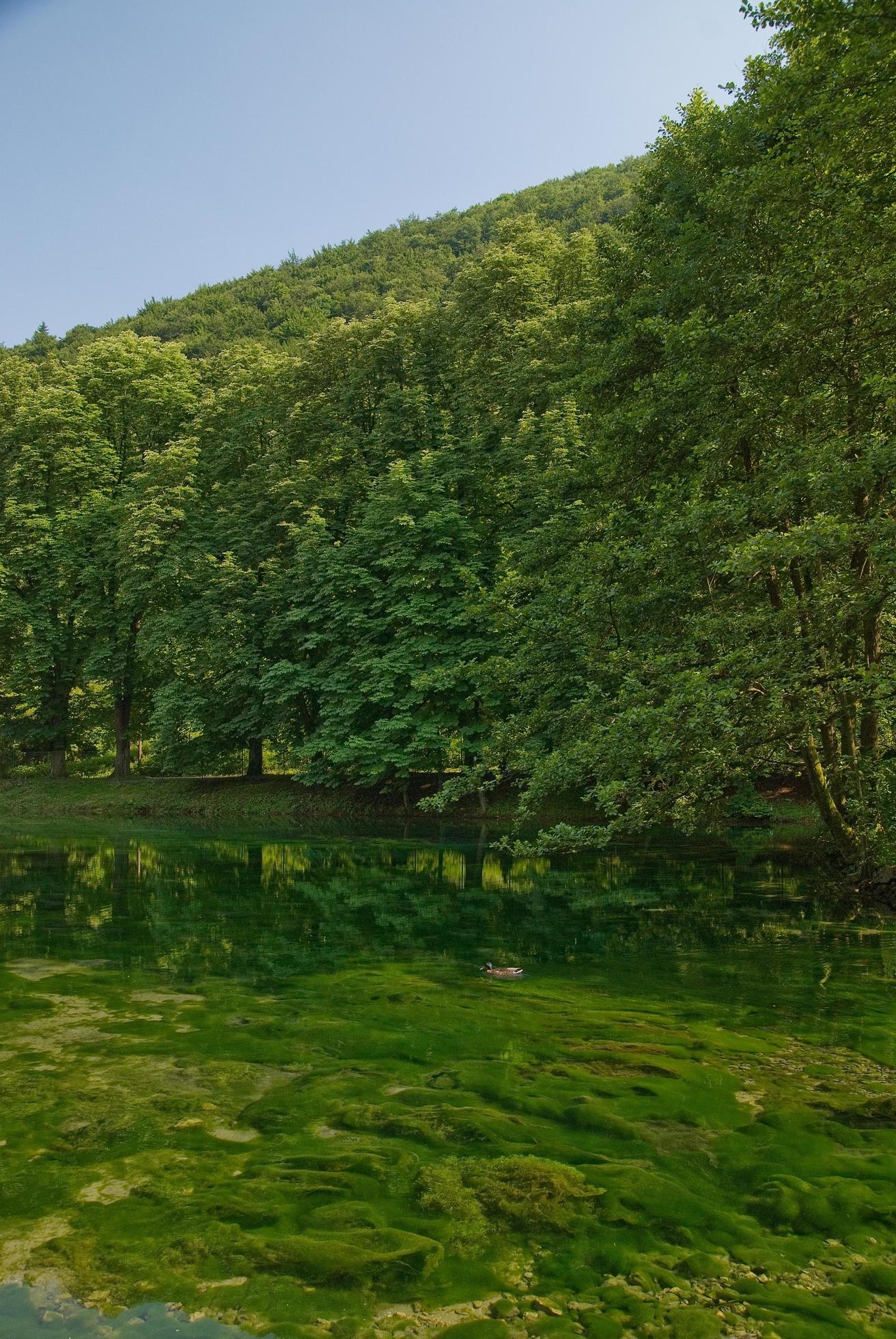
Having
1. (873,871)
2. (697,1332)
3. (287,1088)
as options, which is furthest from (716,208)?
(697,1332)

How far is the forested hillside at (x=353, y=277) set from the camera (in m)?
64.8

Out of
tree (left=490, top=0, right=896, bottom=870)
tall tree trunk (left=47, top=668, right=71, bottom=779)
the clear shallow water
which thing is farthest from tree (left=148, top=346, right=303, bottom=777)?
the clear shallow water

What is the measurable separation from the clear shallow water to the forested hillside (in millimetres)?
52431

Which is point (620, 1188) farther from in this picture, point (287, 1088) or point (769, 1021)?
point (769, 1021)

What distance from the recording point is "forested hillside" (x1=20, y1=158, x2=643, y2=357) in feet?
212

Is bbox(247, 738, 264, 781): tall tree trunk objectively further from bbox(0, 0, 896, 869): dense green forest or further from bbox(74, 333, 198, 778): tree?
bbox(74, 333, 198, 778): tree

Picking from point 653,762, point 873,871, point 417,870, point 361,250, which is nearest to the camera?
point 653,762

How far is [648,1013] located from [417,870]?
11.5 metres

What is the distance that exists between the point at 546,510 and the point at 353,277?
193 feet

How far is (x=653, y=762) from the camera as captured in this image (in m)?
12.2

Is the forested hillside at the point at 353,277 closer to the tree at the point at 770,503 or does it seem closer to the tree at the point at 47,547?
the tree at the point at 47,547

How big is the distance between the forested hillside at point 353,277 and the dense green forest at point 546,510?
7.35ft

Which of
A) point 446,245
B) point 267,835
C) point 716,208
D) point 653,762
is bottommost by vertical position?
point 267,835

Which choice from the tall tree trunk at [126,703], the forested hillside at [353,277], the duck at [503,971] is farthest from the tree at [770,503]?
the forested hillside at [353,277]
